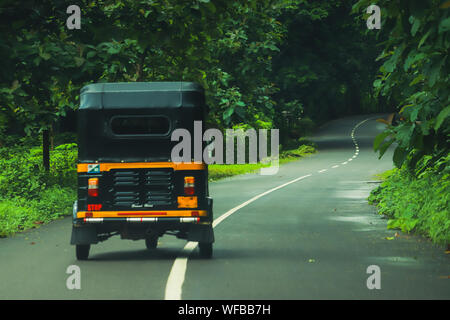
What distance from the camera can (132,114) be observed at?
12266 mm

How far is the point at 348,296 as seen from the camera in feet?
29.4

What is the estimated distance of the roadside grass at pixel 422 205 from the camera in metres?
13.8

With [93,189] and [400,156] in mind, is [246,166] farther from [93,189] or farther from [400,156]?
[400,156]

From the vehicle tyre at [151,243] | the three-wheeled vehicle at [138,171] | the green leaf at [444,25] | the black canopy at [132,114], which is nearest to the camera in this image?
the green leaf at [444,25]

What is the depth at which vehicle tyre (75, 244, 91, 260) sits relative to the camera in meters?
12.0

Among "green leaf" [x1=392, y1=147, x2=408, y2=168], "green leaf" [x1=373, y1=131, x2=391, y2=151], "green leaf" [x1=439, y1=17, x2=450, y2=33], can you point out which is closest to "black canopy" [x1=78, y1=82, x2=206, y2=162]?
"green leaf" [x1=373, y1=131, x2=391, y2=151]

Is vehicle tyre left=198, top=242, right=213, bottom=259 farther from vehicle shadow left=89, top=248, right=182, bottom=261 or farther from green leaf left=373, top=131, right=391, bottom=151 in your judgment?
green leaf left=373, top=131, right=391, bottom=151

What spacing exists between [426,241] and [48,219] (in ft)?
27.4

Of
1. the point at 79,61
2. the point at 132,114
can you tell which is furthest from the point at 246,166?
the point at 132,114

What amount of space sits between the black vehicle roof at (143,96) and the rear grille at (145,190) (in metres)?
0.99

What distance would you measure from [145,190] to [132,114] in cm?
115

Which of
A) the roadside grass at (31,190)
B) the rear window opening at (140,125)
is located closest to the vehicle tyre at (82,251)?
the rear window opening at (140,125)

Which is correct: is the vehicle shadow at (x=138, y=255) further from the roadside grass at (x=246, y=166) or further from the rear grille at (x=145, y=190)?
the roadside grass at (x=246, y=166)

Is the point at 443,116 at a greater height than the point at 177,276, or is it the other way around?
the point at 443,116
